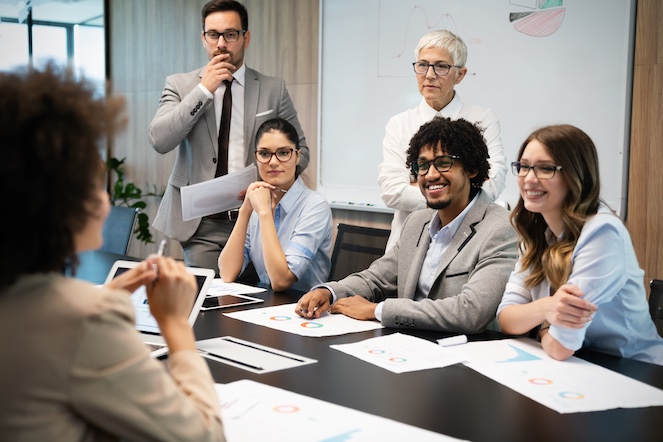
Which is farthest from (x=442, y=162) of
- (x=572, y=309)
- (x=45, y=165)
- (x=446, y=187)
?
(x=45, y=165)

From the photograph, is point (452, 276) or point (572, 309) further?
point (452, 276)

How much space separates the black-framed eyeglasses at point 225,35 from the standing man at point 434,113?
2.56ft

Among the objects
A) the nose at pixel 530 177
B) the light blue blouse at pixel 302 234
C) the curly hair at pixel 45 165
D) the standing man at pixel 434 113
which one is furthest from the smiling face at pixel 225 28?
the curly hair at pixel 45 165

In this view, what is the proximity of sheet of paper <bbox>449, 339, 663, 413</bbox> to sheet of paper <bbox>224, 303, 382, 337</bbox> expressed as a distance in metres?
0.33

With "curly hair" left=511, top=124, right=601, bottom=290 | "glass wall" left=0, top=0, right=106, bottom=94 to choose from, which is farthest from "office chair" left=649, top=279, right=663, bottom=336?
"glass wall" left=0, top=0, right=106, bottom=94

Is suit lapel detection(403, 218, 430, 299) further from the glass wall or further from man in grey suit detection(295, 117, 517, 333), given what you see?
the glass wall

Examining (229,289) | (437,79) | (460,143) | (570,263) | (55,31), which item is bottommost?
(229,289)

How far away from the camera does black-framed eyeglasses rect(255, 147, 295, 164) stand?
9.45ft

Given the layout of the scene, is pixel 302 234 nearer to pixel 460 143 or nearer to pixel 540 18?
pixel 460 143

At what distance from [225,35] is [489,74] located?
1575mm

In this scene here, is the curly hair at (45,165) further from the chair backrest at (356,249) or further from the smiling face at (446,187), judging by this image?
the chair backrest at (356,249)

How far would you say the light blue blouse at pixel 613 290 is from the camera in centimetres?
176

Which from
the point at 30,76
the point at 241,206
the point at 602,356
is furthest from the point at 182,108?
the point at 30,76

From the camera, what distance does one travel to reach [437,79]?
3035 mm
